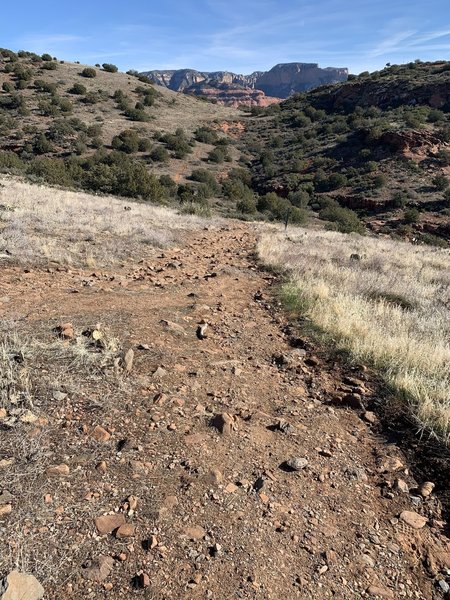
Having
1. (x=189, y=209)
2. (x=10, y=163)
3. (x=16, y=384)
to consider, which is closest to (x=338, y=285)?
(x=16, y=384)

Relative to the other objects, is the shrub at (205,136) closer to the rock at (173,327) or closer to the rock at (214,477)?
the rock at (173,327)

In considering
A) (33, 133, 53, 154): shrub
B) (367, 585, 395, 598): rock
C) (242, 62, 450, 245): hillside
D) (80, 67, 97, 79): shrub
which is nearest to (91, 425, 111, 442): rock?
(367, 585, 395, 598): rock

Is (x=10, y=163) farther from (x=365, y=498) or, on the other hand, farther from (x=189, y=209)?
(x=365, y=498)

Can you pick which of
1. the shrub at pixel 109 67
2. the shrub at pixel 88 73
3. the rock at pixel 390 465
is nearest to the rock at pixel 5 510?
the rock at pixel 390 465

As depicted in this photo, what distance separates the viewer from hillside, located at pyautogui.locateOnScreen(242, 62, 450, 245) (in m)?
34.4

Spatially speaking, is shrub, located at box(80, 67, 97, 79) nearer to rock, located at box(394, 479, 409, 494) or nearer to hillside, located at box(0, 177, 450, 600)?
hillside, located at box(0, 177, 450, 600)

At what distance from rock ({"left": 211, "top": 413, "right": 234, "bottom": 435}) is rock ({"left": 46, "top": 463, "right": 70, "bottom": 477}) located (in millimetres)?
1253

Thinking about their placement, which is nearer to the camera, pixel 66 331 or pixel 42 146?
pixel 66 331

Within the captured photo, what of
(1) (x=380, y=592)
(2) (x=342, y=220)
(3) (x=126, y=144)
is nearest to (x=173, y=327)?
(1) (x=380, y=592)

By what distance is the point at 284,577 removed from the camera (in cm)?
238

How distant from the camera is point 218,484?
9.71 feet

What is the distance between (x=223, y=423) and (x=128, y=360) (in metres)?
1.28

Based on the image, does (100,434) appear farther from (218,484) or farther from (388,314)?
(388,314)

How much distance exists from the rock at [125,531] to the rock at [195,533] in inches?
12.9
